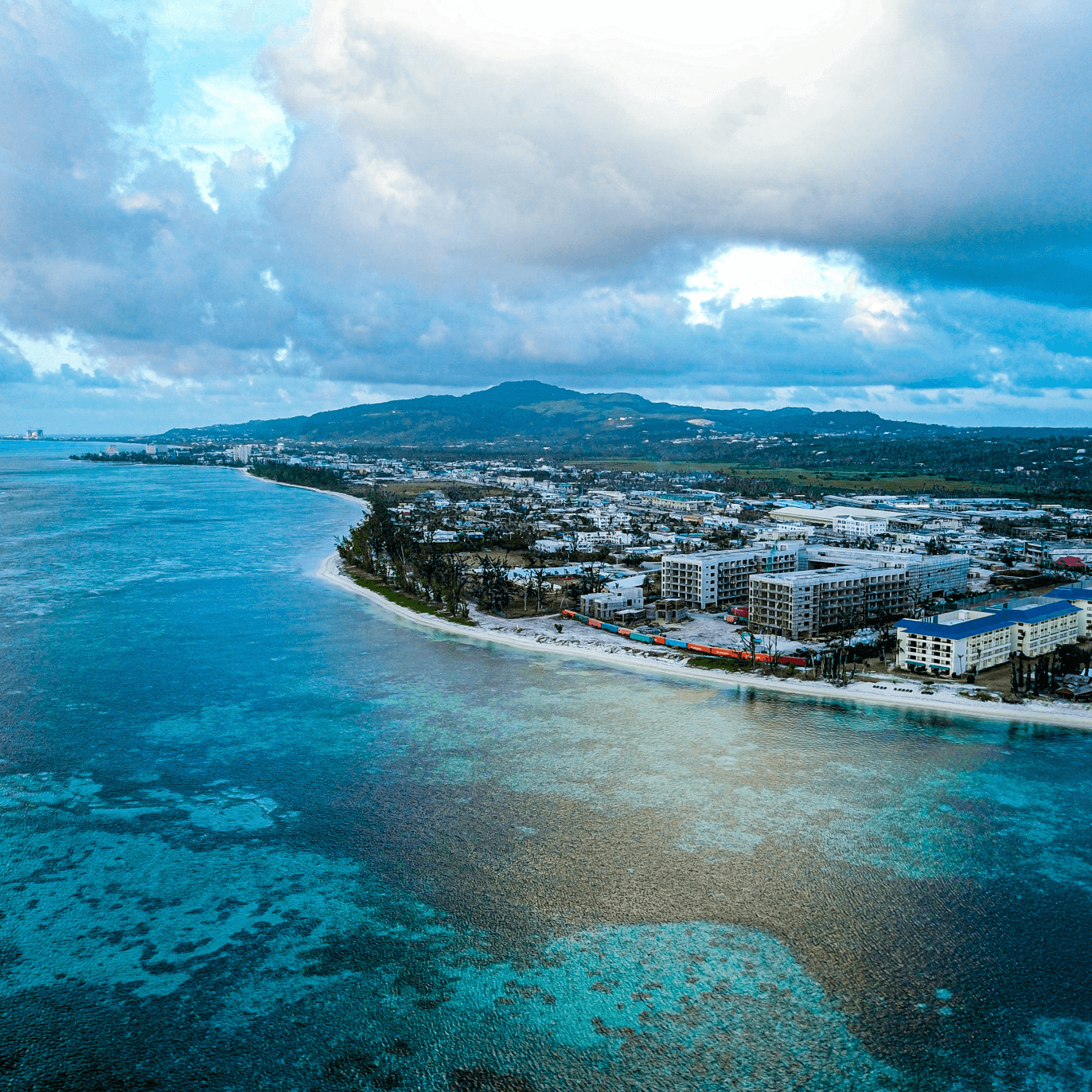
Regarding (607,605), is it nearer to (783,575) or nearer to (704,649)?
(704,649)

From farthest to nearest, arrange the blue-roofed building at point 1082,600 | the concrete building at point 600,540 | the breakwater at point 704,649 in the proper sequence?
the concrete building at point 600,540 < the blue-roofed building at point 1082,600 < the breakwater at point 704,649

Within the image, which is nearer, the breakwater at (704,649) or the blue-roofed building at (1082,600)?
the breakwater at (704,649)

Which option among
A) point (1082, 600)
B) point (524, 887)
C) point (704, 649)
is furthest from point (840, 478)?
point (524, 887)

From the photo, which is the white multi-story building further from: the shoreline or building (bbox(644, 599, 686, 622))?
the shoreline

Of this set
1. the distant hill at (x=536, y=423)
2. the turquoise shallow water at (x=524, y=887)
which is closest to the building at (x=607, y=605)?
the turquoise shallow water at (x=524, y=887)

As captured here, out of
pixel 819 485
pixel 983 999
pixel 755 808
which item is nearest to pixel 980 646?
pixel 755 808

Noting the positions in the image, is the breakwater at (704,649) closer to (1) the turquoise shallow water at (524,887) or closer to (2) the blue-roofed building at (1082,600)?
(1) the turquoise shallow water at (524,887)

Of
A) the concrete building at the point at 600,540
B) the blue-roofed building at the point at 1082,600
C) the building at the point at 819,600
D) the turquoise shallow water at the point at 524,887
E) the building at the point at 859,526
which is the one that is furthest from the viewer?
the building at the point at 859,526
